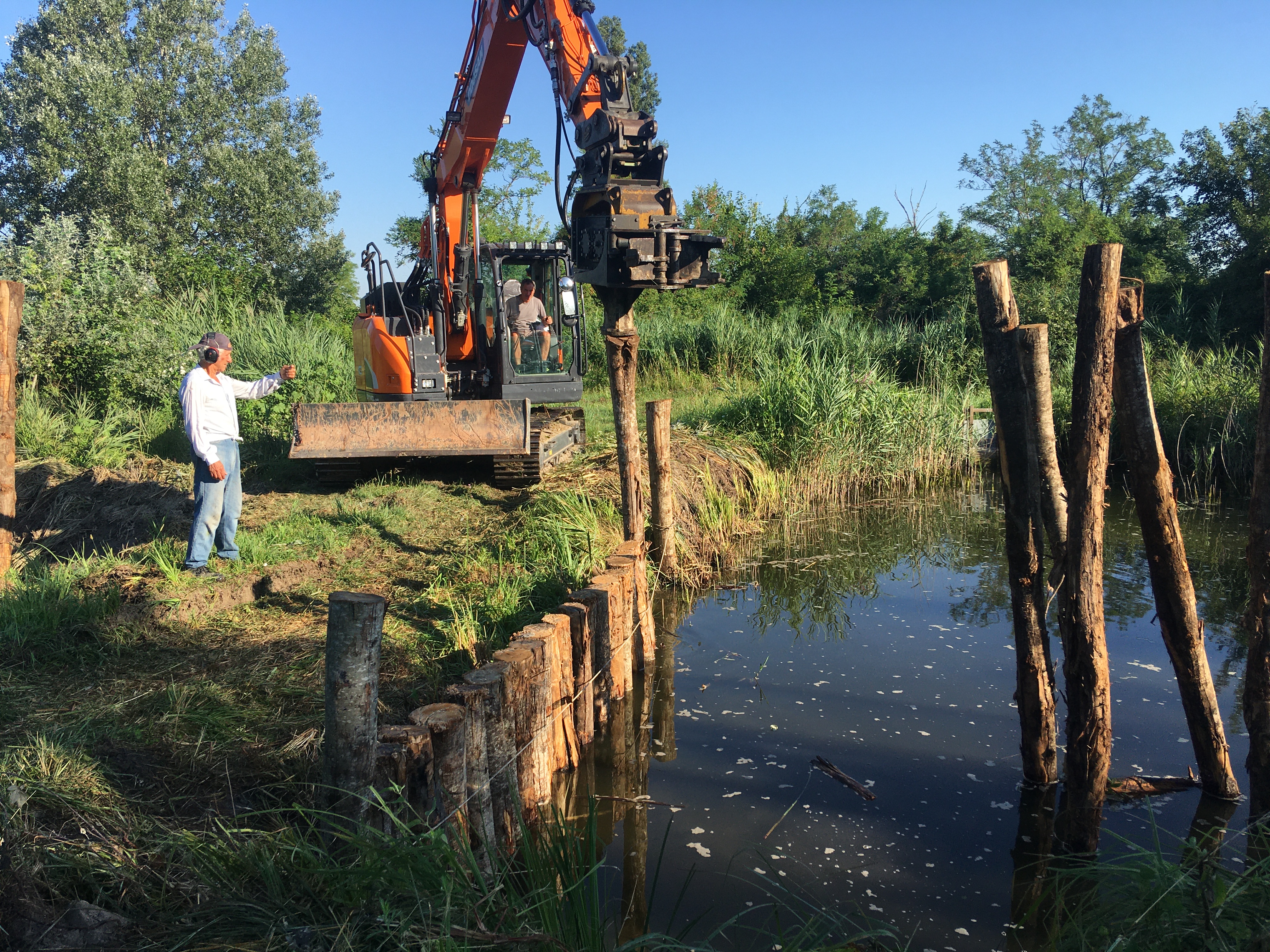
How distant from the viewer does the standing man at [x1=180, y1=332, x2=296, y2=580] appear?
6.10 m

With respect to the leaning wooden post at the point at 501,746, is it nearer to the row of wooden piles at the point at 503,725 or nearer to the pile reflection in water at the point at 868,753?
the row of wooden piles at the point at 503,725

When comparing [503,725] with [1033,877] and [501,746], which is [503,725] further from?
[1033,877]

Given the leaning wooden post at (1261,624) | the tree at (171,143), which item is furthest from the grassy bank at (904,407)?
the tree at (171,143)

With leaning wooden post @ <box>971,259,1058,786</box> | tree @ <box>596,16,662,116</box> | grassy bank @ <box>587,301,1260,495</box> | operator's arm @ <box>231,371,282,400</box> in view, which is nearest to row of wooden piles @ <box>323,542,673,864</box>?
leaning wooden post @ <box>971,259,1058,786</box>

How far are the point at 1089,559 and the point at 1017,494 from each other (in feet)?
1.41

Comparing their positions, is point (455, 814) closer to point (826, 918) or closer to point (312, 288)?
point (826, 918)

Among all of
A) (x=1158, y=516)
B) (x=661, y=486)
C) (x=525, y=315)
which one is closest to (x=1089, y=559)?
(x=1158, y=516)

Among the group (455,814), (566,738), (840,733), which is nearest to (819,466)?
(840,733)

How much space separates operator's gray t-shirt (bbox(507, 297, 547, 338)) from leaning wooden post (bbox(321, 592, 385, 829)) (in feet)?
23.2

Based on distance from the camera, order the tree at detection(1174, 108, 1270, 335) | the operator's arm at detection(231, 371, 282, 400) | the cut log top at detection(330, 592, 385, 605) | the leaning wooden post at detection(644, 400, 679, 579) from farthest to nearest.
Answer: the tree at detection(1174, 108, 1270, 335) → the leaning wooden post at detection(644, 400, 679, 579) → the operator's arm at detection(231, 371, 282, 400) → the cut log top at detection(330, 592, 385, 605)

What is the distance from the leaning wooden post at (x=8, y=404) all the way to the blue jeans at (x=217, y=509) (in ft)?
3.61

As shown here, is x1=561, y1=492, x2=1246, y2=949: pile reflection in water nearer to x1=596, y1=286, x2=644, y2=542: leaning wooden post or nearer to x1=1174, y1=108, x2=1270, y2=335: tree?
x1=596, y1=286, x2=644, y2=542: leaning wooden post

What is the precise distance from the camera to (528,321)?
31.8 feet

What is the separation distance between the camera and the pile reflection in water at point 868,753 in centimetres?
389
